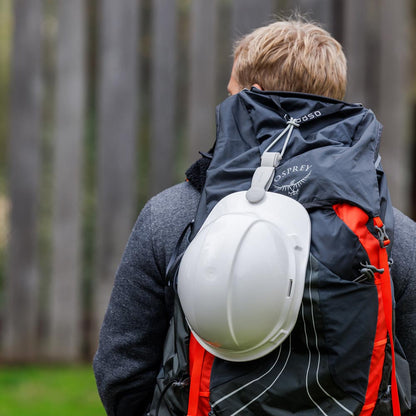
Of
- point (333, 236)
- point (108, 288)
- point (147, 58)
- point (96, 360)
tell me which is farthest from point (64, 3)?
point (333, 236)

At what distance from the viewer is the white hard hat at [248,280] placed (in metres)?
1.31

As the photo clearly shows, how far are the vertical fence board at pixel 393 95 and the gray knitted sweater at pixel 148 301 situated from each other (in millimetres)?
2236

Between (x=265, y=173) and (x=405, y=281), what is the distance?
457 millimetres

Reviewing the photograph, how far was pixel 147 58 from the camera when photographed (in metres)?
4.80

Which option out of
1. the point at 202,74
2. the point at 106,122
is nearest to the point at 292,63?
the point at 202,74

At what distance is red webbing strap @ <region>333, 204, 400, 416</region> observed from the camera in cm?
138

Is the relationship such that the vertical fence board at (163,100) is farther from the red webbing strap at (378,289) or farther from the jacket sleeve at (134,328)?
the red webbing strap at (378,289)

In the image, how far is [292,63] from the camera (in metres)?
1.63

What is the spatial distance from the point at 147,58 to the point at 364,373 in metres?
3.76

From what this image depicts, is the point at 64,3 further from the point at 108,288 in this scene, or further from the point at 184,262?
the point at 184,262

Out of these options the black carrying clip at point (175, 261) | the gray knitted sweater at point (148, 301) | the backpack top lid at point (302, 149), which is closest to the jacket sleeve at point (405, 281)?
the gray knitted sweater at point (148, 301)

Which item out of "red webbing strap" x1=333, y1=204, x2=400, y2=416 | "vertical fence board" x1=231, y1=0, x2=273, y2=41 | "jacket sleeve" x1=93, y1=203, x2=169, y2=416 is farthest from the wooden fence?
"red webbing strap" x1=333, y1=204, x2=400, y2=416

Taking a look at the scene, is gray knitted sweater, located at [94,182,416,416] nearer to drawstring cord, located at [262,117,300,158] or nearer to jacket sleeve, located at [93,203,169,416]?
jacket sleeve, located at [93,203,169,416]

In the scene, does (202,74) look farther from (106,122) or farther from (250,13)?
(106,122)
